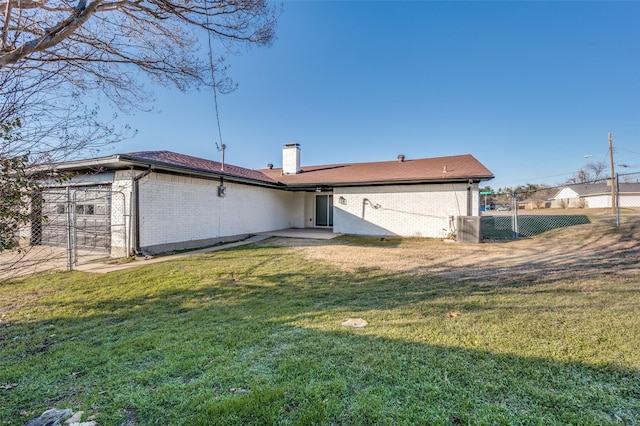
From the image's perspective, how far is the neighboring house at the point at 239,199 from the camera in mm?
8156

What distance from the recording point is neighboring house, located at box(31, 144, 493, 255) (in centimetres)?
816

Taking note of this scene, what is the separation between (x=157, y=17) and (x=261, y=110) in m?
9.20

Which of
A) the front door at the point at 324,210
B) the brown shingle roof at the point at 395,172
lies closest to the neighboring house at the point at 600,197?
the brown shingle roof at the point at 395,172

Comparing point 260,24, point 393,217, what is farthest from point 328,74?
point 260,24

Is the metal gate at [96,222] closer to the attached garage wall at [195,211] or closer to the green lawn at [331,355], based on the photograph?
the attached garage wall at [195,211]

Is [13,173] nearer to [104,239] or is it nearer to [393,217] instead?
[104,239]

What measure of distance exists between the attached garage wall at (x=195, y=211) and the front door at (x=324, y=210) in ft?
9.48

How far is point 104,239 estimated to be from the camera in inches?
339

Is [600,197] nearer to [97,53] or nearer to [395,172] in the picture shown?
[395,172]

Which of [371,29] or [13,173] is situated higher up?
[371,29]

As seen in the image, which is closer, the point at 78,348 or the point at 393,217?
the point at 78,348

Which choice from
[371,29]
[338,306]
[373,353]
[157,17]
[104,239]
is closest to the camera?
[373,353]

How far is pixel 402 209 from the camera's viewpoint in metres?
12.4

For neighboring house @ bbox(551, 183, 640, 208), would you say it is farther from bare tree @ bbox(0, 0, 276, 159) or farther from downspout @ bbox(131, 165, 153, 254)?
downspout @ bbox(131, 165, 153, 254)
